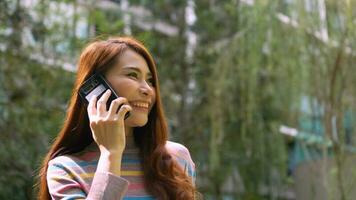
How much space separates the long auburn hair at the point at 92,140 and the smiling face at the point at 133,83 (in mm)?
17

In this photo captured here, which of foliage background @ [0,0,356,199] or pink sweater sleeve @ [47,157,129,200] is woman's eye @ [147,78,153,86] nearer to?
pink sweater sleeve @ [47,157,129,200]

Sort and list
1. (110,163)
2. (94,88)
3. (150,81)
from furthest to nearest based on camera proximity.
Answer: (150,81), (94,88), (110,163)

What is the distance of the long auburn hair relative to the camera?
1307mm

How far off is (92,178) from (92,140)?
0.43 feet

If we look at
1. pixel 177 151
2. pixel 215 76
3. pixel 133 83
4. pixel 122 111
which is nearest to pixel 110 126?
pixel 122 111

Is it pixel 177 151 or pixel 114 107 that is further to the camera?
pixel 177 151

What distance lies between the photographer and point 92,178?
125cm

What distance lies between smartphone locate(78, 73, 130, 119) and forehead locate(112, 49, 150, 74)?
6 centimetres

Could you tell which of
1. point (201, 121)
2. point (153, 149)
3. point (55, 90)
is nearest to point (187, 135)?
point (201, 121)

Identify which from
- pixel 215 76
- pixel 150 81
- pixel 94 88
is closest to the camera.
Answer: pixel 94 88

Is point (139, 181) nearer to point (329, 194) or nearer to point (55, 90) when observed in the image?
point (329, 194)

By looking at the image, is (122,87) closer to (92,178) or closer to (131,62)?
(131,62)

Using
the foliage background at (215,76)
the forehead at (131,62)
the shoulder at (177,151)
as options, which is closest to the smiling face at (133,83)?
the forehead at (131,62)

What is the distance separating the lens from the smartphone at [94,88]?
1.27m
